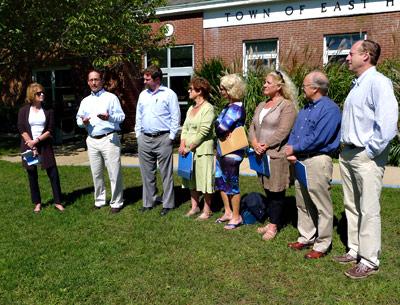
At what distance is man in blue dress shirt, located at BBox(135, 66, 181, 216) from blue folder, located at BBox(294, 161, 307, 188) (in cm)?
204

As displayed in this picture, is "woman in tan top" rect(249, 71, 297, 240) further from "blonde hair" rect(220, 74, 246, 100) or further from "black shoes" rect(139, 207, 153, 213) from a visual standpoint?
"black shoes" rect(139, 207, 153, 213)

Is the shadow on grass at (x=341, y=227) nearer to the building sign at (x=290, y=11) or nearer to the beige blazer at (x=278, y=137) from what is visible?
the beige blazer at (x=278, y=137)

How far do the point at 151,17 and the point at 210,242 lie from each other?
889 centimetres

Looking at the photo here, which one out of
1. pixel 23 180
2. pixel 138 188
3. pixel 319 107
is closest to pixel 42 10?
pixel 23 180

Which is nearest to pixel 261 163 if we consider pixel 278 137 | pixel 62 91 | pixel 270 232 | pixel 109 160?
pixel 278 137

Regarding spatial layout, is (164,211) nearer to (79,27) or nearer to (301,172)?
(301,172)

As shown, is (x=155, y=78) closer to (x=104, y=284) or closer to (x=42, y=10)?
(x=104, y=284)

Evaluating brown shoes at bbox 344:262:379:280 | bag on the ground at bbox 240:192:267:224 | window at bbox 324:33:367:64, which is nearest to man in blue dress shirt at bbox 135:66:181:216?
bag on the ground at bbox 240:192:267:224

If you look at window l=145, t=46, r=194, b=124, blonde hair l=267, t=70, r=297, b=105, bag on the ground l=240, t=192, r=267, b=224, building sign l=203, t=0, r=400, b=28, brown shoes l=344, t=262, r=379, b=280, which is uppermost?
building sign l=203, t=0, r=400, b=28

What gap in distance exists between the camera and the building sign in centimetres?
1345

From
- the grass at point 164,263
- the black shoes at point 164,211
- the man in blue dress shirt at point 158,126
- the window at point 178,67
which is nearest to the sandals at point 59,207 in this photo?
the grass at point 164,263

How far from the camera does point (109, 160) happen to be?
20.6 feet

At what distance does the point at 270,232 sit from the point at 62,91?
13.8 m

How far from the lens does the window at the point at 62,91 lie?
618 inches
